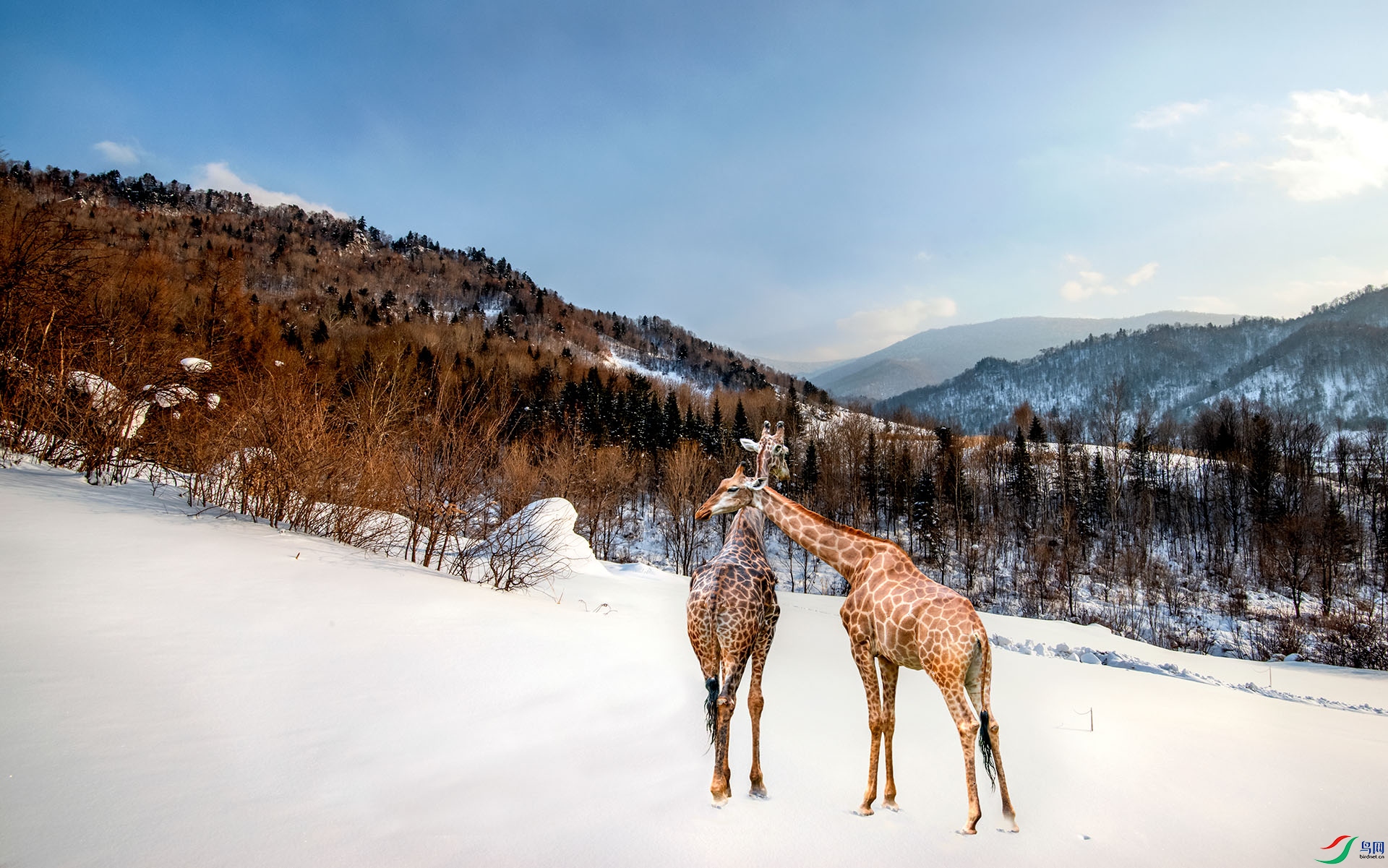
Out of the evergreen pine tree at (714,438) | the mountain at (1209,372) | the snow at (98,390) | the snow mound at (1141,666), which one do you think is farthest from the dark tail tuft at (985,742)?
the mountain at (1209,372)

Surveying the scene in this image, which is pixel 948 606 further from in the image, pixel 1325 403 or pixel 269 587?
pixel 1325 403

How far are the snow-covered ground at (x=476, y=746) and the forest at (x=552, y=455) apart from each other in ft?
6.40

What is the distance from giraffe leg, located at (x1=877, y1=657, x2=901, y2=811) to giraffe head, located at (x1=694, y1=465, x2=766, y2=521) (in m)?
1.17

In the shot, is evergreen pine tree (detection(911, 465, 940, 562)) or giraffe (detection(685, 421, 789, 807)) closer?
giraffe (detection(685, 421, 789, 807))

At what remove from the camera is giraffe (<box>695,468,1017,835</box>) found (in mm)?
2615

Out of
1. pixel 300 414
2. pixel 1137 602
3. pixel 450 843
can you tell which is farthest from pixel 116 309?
pixel 1137 602

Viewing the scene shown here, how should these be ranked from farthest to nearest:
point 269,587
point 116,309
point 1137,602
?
point 1137,602 → point 116,309 → point 269,587

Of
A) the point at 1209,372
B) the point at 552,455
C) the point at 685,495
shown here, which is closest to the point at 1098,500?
the point at 685,495

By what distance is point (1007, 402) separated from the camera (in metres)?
131

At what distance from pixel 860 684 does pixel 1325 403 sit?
436 ft

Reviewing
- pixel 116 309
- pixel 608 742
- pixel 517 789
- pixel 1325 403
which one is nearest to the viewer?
pixel 517 789

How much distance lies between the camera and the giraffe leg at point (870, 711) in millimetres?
2762

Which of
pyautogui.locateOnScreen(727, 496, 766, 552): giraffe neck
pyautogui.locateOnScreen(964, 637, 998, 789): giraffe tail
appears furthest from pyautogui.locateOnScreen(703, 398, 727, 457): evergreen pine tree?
pyautogui.locateOnScreen(964, 637, 998, 789): giraffe tail

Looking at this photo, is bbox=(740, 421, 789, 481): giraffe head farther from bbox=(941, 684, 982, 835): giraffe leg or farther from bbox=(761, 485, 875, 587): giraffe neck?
bbox=(941, 684, 982, 835): giraffe leg
